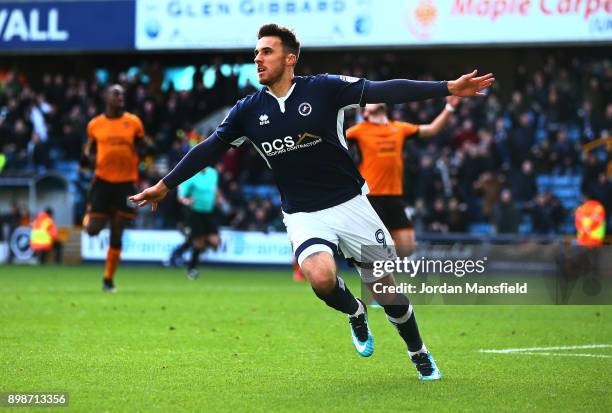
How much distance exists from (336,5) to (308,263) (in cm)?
2194

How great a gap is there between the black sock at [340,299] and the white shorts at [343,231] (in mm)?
184

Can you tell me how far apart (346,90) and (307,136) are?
0.41 m

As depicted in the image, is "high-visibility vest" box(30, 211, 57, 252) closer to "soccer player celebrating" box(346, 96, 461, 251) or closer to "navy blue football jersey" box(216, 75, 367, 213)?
"soccer player celebrating" box(346, 96, 461, 251)

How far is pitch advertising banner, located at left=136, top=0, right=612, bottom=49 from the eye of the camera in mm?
27156

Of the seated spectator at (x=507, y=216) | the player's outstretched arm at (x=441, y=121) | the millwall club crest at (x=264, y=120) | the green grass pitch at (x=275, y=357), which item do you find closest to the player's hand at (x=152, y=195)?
the millwall club crest at (x=264, y=120)

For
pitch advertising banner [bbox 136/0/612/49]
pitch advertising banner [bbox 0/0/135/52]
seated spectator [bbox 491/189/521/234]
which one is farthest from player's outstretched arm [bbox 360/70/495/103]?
pitch advertising banner [bbox 0/0/135/52]

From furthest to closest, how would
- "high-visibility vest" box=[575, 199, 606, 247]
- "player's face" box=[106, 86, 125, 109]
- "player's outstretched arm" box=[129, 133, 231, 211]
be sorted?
"high-visibility vest" box=[575, 199, 606, 247] < "player's face" box=[106, 86, 125, 109] < "player's outstretched arm" box=[129, 133, 231, 211]

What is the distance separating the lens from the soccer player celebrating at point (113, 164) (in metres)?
16.3

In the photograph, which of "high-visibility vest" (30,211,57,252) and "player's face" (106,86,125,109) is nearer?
"player's face" (106,86,125,109)

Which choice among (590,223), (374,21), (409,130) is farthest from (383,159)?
(374,21)

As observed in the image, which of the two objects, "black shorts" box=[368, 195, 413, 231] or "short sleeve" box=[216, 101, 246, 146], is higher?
"short sleeve" box=[216, 101, 246, 146]

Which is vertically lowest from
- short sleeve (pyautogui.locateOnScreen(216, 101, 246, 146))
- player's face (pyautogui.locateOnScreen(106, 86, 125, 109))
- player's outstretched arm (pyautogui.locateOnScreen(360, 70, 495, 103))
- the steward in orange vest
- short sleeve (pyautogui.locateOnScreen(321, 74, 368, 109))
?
the steward in orange vest

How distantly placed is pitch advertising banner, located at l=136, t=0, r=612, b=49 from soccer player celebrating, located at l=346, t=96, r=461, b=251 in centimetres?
1434

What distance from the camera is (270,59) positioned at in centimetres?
812
